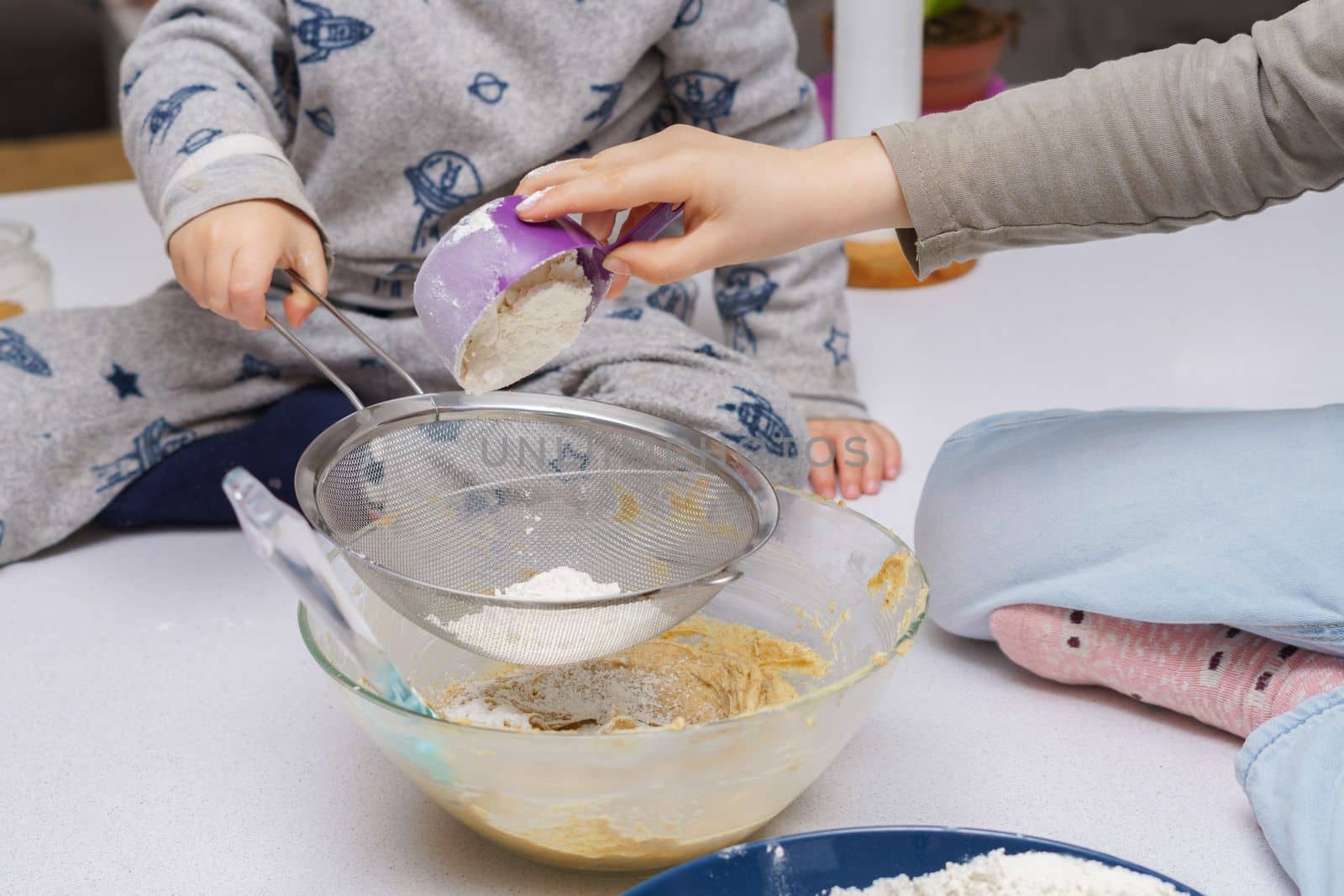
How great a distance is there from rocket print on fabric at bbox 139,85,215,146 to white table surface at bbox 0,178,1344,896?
291 millimetres

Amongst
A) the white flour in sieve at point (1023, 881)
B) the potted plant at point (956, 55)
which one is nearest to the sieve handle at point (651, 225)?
the white flour in sieve at point (1023, 881)

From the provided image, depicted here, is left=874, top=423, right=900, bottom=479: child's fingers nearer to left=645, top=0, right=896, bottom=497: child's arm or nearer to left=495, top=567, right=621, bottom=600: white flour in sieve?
left=645, top=0, right=896, bottom=497: child's arm

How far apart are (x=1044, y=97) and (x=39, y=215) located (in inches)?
51.4

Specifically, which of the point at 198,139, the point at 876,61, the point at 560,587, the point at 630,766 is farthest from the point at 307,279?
the point at 876,61

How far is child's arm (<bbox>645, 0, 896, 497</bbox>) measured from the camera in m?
1.05

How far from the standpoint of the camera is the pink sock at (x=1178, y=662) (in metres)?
0.72

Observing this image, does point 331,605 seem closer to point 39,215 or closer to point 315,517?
point 315,517

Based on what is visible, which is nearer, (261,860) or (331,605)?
(331,605)

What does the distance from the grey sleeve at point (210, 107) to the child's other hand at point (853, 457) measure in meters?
0.43

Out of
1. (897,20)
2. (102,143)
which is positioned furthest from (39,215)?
(897,20)

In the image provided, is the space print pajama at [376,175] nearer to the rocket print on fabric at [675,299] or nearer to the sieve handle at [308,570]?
the rocket print on fabric at [675,299]

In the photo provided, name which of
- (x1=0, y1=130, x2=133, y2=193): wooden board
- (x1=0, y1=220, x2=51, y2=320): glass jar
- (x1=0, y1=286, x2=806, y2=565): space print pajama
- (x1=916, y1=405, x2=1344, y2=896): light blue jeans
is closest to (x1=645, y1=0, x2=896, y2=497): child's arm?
(x1=0, y1=286, x2=806, y2=565): space print pajama

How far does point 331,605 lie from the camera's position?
1.82 ft

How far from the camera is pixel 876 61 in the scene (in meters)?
1.39
